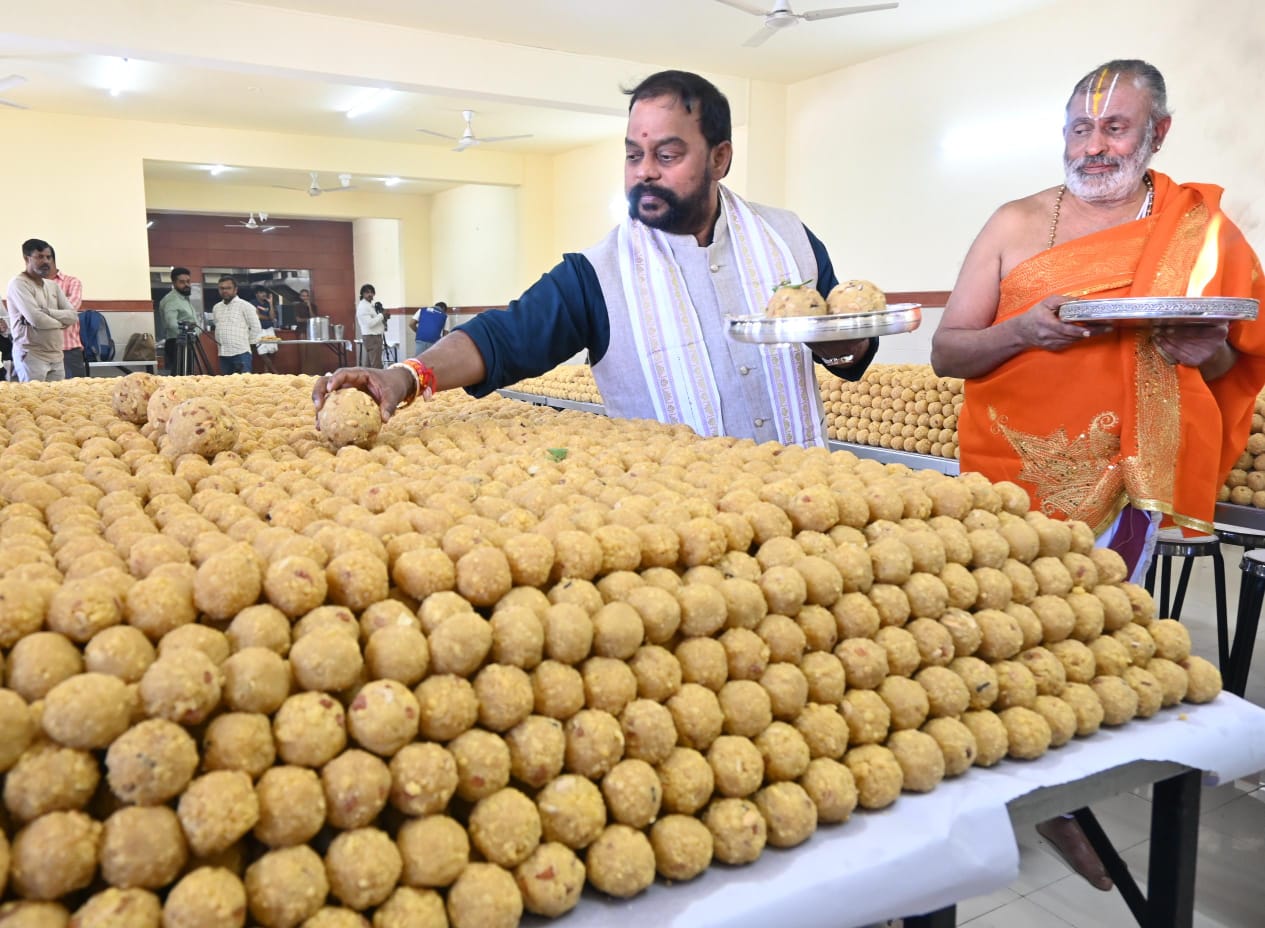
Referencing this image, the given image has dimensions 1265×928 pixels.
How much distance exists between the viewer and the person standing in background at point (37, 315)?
20.2 ft

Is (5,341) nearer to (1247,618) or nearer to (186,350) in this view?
(186,350)

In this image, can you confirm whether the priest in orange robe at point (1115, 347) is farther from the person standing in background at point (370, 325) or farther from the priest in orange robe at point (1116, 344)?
the person standing in background at point (370, 325)

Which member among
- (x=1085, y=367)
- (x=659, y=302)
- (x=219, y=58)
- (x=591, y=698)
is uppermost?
(x=219, y=58)

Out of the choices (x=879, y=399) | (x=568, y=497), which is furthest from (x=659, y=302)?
(x=879, y=399)

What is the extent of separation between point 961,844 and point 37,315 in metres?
7.03

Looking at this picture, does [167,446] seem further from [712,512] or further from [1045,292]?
[1045,292]

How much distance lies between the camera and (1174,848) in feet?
3.98

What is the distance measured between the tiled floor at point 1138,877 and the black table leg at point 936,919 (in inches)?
36.3

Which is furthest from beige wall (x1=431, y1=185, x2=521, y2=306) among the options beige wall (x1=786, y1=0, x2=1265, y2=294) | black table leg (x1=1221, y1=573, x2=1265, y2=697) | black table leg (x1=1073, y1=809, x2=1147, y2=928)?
black table leg (x1=1073, y1=809, x2=1147, y2=928)

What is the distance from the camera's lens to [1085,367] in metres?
2.04

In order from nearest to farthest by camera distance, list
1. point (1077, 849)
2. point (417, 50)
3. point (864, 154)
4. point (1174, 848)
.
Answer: point (1174, 848)
point (1077, 849)
point (417, 50)
point (864, 154)

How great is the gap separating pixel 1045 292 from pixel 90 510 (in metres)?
1.96

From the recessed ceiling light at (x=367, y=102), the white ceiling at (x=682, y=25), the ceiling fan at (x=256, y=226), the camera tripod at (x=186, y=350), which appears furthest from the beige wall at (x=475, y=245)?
the white ceiling at (x=682, y=25)

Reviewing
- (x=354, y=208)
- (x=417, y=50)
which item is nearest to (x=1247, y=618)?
(x=417, y=50)
